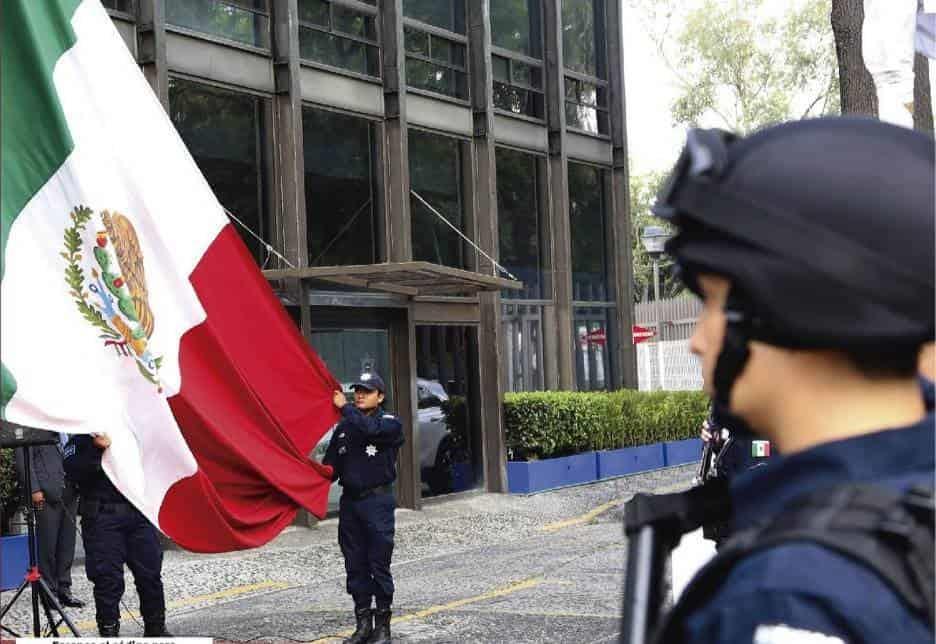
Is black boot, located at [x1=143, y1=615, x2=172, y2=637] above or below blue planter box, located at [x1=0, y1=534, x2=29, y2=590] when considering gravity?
below

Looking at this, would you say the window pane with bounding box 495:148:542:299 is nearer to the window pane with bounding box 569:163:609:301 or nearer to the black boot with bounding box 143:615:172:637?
the window pane with bounding box 569:163:609:301

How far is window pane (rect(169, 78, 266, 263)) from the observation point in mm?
→ 15703

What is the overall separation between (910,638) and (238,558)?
44.4 feet

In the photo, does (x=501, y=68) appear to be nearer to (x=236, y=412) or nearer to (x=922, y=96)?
(x=922, y=96)

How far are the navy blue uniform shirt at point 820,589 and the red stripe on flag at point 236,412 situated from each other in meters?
3.77

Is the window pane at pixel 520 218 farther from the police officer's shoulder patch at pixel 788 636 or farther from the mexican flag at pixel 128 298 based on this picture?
the police officer's shoulder patch at pixel 788 636

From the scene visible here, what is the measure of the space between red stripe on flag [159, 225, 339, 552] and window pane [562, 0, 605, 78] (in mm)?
17847

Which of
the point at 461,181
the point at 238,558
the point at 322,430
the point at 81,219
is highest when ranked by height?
the point at 461,181

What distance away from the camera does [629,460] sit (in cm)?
2250

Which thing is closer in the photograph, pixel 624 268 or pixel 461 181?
pixel 461 181

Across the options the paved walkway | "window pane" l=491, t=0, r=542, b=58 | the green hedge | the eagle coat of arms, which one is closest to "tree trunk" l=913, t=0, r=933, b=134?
the paved walkway

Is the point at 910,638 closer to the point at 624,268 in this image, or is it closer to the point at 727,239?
the point at 727,239

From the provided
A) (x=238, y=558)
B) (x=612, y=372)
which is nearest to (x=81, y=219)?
(x=238, y=558)

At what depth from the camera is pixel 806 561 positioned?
1273 mm
